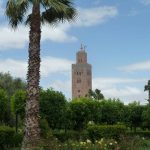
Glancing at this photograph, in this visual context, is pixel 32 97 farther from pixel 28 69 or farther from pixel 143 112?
pixel 143 112

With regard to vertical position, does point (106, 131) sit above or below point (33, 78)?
below

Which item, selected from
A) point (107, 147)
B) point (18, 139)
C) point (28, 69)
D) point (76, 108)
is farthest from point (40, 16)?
point (76, 108)

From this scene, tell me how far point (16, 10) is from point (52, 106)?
48.3ft

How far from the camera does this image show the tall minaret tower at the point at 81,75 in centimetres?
17550

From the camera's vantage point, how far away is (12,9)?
27.6m

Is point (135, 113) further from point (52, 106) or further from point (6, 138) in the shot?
point (6, 138)

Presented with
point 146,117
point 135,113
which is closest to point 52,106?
point 146,117

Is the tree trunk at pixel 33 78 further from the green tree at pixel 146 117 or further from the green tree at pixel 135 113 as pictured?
the green tree at pixel 135 113

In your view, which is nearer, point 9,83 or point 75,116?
point 75,116

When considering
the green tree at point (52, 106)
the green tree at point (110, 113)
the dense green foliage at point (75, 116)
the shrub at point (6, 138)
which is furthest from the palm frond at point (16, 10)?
the green tree at point (110, 113)

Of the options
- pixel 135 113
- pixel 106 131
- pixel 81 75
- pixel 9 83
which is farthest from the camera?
pixel 81 75

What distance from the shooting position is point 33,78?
27.0m

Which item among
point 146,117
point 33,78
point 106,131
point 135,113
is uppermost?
point 33,78

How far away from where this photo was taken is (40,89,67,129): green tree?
41188 millimetres
